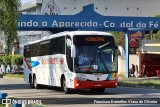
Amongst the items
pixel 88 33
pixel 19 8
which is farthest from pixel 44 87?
pixel 19 8

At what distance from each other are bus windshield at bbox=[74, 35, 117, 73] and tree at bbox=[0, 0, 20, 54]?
12.1 ft

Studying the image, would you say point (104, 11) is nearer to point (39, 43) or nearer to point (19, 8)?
point (39, 43)

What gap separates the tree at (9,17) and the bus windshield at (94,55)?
370 centimetres

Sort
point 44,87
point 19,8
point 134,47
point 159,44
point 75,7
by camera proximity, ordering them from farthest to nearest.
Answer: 1. point 75,7
2. point 134,47
3. point 159,44
4. point 44,87
5. point 19,8

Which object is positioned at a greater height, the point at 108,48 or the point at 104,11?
the point at 104,11

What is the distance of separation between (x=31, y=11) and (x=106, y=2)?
18.0 metres

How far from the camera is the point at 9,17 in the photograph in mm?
21062

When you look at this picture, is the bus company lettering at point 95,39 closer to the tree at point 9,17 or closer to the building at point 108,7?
the tree at point 9,17

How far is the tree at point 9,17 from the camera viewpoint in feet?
68.3

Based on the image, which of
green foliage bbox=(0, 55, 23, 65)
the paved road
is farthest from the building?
the paved road

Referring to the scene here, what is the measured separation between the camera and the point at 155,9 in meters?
103

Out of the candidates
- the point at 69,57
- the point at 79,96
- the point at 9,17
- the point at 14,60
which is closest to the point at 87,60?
the point at 69,57

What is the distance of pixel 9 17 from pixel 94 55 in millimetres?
5085

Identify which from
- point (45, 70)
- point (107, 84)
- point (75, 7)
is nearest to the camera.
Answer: point (107, 84)
